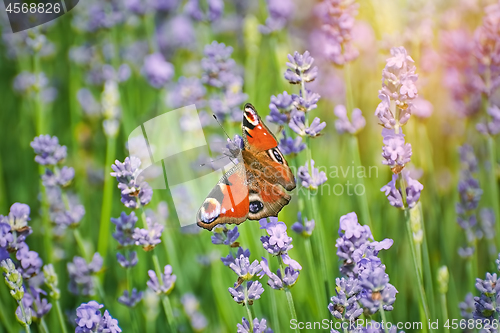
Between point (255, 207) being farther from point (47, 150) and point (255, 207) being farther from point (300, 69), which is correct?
point (47, 150)

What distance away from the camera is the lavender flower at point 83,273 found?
1.40m

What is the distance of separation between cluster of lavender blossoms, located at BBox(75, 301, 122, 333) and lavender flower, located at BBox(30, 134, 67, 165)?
60 centimetres

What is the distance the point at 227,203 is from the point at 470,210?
101 centimetres

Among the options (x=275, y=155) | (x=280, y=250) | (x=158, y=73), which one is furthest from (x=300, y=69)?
(x=158, y=73)

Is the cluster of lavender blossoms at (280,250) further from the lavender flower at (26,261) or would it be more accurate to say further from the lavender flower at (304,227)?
the lavender flower at (26,261)

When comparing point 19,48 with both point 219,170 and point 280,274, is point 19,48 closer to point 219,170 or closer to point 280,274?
point 219,170

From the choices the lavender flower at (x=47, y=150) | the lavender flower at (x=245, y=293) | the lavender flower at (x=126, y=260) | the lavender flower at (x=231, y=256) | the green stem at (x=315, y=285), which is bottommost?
the green stem at (x=315, y=285)

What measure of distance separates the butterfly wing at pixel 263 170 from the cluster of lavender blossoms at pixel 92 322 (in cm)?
46

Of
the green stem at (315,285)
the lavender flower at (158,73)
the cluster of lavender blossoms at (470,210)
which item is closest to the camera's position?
the green stem at (315,285)

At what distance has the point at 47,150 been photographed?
4.54ft

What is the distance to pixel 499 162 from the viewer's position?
1694 mm

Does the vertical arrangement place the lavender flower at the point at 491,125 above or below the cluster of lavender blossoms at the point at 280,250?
above

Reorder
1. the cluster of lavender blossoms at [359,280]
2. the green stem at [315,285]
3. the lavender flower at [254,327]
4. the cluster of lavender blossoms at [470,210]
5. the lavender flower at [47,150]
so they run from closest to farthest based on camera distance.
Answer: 1. the cluster of lavender blossoms at [359,280]
2. the lavender flower at [254,327]
3. the green stem at [315,285]
4. the lavender flower at [47,150]
5. the cluster of lavender blossoms at [470,210]

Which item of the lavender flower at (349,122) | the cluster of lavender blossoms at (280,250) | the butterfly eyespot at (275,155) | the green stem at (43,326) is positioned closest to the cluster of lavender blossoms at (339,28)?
the lavender flower at (349,122)
